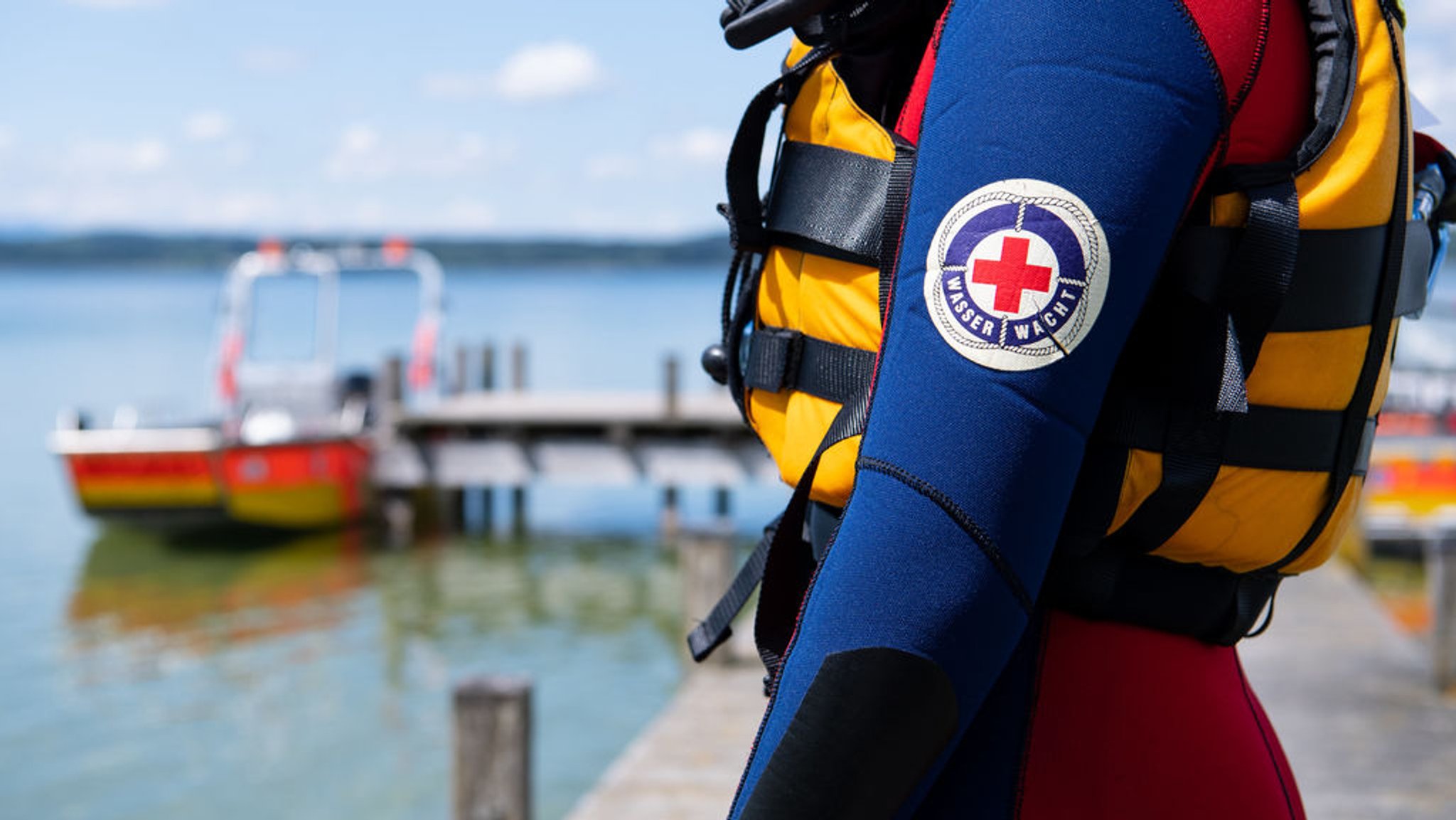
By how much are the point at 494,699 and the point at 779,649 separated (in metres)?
3.55

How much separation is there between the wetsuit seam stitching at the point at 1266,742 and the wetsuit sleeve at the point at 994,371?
1.09ft

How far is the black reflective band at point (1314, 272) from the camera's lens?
3.29 ft

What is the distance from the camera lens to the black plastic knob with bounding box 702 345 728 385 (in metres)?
1.29

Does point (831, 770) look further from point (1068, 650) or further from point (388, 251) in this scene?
point (388, 251)

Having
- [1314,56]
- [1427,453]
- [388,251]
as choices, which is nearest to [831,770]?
[1314,56]

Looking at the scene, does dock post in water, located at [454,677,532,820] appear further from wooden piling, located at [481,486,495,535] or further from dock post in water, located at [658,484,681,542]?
wooden piling, located at [481,486,495,535]

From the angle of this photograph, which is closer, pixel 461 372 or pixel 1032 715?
pixel 1032 715

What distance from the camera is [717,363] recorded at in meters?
1.32

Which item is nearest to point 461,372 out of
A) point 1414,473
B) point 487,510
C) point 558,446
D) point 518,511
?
point 487,510

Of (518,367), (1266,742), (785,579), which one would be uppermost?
(785,579)

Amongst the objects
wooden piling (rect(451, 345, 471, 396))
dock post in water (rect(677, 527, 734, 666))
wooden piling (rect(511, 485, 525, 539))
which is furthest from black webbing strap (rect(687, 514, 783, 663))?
Answer: wooden piling (rect(451, 345, 471, 396))

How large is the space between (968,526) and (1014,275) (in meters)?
0.17

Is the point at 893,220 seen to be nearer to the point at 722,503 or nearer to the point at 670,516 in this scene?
the point at 670,516

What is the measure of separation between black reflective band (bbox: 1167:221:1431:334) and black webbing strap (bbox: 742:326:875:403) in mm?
238
